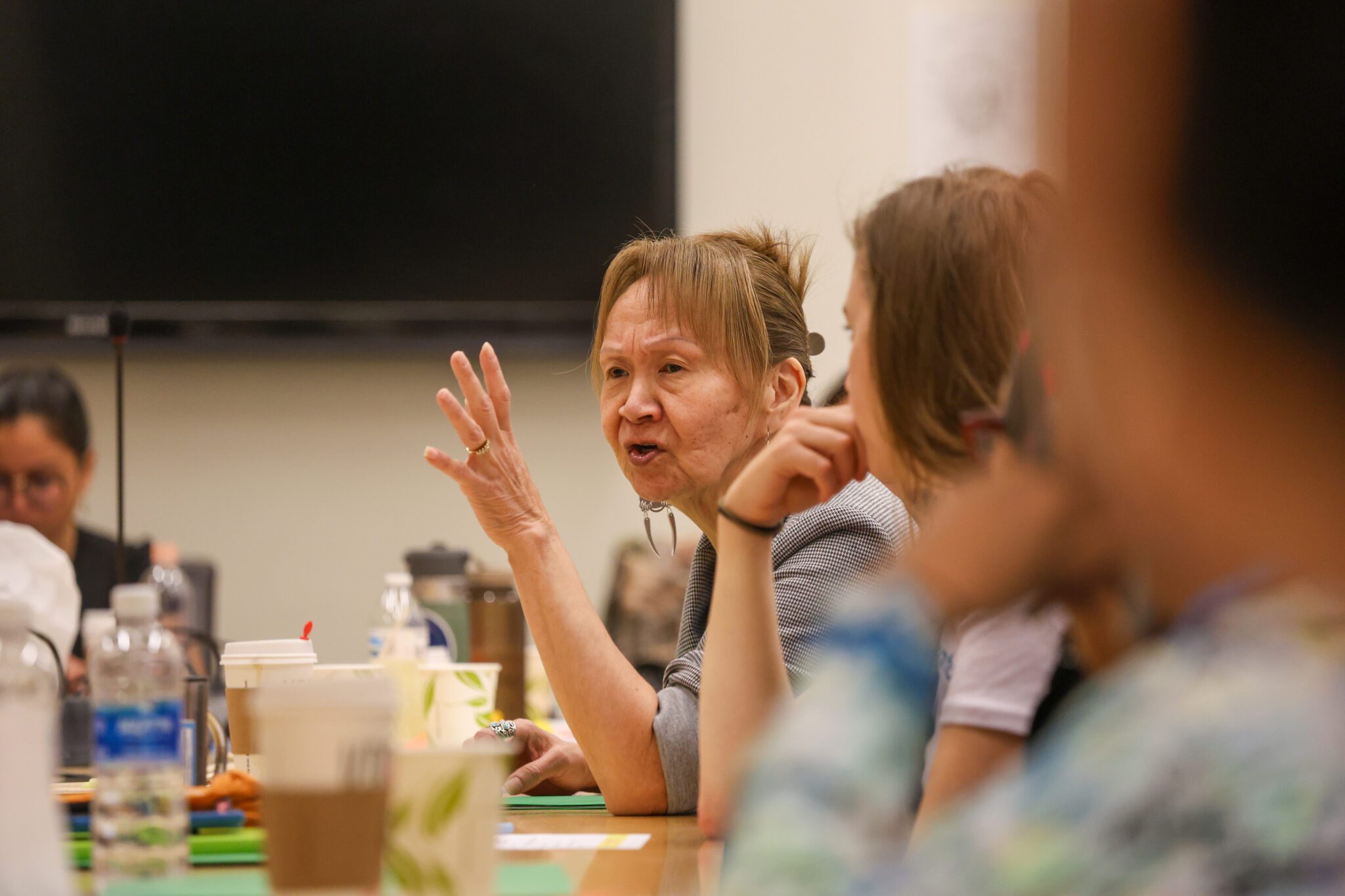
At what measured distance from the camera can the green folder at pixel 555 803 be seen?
1.45 m

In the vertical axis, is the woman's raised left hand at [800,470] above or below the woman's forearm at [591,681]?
above

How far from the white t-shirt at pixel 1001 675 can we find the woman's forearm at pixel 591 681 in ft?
2.13

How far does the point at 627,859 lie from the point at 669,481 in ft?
2.56

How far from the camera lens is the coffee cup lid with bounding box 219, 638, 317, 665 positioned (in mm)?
1347

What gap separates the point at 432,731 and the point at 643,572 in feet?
6.09

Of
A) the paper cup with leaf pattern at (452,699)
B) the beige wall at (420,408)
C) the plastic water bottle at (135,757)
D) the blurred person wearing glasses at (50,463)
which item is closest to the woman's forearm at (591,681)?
the paper cup with leaf pattern at (452,699)

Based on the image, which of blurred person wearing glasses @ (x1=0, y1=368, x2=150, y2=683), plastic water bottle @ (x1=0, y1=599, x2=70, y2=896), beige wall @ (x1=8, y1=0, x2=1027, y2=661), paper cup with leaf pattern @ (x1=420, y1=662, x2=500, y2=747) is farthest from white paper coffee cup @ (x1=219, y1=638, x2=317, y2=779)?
beige wall @ (x1=8, y1=0, x2=1027, y2=661)

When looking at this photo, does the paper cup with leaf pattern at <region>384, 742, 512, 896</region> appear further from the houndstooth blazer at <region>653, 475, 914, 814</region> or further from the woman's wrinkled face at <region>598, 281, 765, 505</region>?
the woman's wrinkled face at <region>598, 281, 765, 505</region>

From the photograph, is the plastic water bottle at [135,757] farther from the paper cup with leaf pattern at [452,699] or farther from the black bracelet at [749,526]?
the paper cup with leaf pattern at [452,699]

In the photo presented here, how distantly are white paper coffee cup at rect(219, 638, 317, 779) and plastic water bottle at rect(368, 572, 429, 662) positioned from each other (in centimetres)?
43

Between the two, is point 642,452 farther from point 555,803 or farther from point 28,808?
point 28,808

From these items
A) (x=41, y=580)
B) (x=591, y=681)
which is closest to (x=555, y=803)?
(x=591, y=681)

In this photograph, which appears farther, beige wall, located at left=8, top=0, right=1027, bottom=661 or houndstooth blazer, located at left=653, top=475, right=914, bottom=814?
beige wall, located at left=8, top=0, right=1027, bottom=661

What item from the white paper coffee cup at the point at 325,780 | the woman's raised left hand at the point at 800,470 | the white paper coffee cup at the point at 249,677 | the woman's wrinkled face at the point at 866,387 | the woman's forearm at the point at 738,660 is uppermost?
the woman's wrinkled face at the point at 866,387
